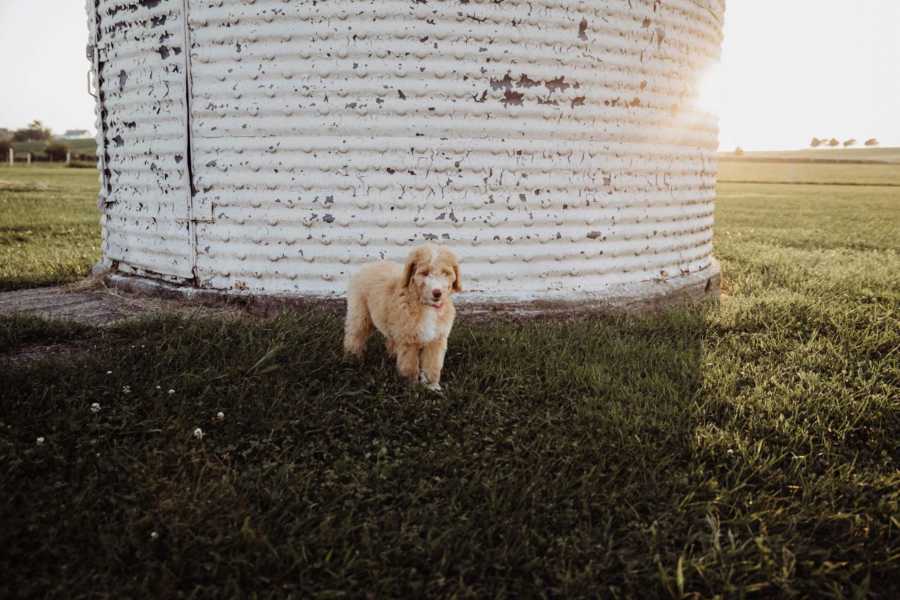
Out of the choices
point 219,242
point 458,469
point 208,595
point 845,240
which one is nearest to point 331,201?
point 219,242

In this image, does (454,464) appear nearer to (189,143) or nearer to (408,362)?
(408,362)

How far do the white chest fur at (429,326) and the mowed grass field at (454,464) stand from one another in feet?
1.22

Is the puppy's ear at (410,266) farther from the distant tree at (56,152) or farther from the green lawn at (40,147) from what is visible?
the distant tree at (56,152)

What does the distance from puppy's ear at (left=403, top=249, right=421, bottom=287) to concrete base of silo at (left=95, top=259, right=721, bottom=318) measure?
1852 mm

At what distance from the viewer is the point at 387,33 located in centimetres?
531

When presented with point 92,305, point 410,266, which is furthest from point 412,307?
point 92,305

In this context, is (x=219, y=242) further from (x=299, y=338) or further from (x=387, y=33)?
(x=387, y=33)

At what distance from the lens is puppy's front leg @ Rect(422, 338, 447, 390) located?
416 cm

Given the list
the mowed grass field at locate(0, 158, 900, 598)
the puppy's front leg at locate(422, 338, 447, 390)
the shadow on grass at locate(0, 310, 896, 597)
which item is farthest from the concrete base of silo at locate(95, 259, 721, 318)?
the puppy's front leg at locate(422, 338, 447, 390)

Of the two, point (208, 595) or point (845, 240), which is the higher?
point (845, 240)

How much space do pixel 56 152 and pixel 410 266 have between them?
59813 millimetres

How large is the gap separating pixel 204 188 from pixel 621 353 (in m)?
3.79

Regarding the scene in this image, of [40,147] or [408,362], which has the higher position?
[40,147]

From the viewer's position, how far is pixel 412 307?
13.0 feet
